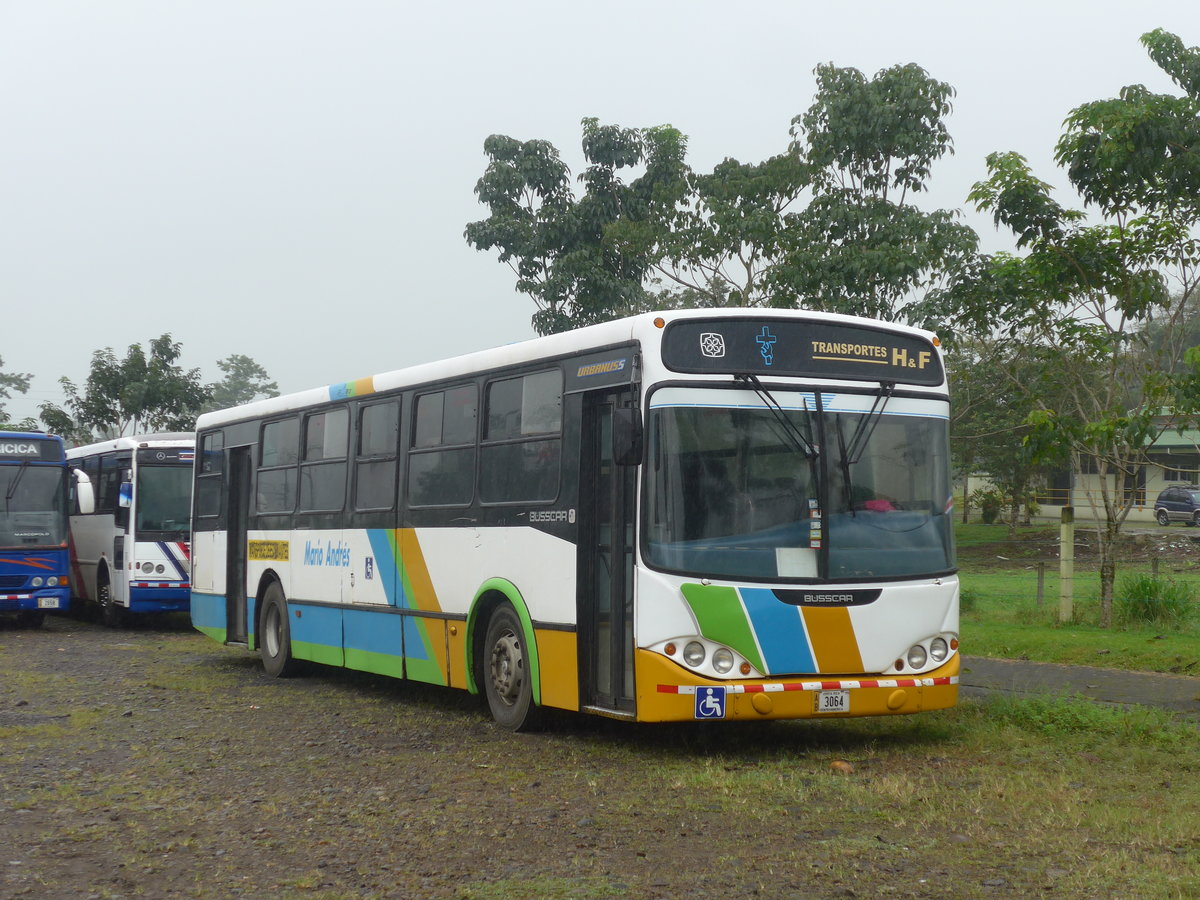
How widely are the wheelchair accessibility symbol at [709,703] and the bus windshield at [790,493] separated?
71 centimetres

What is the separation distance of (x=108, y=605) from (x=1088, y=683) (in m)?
15.3

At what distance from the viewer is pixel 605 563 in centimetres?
975

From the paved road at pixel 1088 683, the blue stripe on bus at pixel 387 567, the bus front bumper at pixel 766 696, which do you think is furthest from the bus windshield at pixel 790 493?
the blue stripe on bus at pixel 387 567

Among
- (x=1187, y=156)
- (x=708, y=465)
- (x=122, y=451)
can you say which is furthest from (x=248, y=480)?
(x=1187, y=156)

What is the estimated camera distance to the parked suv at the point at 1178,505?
54.1 m

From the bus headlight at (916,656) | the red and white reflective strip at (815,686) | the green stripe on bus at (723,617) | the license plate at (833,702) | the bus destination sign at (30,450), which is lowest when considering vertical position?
the license plate at (833,702)

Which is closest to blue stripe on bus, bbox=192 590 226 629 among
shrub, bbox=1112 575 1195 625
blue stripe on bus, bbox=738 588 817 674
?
blue stripe on bus, bbox=738 588 817 674

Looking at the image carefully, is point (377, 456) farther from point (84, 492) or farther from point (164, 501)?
point (84, 492)

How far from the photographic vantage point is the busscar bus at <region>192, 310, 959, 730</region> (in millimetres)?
9102

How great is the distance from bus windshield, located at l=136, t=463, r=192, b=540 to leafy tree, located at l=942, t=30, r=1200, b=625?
11551 mm

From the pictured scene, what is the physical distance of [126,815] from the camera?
7773mm

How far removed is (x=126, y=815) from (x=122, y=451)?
15422mm

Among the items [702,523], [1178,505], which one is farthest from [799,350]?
[1178,505]

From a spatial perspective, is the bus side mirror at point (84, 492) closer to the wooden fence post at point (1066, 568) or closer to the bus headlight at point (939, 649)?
the wooden fence post at point (1066, 568)
